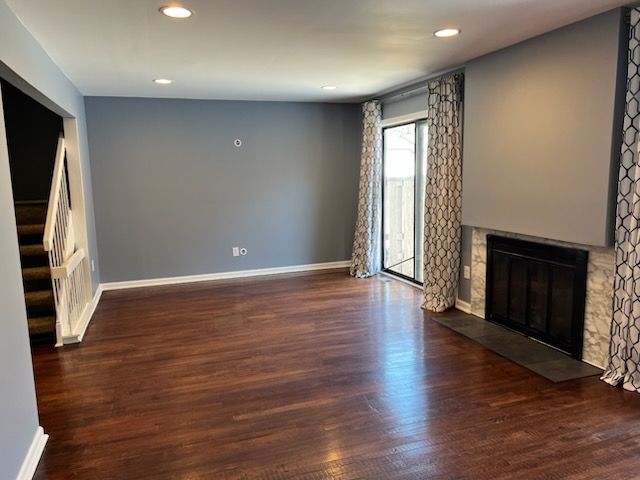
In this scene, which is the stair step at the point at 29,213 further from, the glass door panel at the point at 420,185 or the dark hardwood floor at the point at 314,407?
the glass door panel at the point at 420,185

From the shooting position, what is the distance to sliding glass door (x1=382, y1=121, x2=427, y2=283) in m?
5.53

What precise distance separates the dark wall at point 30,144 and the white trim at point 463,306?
480 cm

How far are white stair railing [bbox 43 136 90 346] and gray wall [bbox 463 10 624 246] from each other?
3653mm

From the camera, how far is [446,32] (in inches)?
125

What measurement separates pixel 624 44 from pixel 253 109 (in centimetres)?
439

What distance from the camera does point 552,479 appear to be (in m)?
2.13

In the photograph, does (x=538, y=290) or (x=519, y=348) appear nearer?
(x=519, y=348)

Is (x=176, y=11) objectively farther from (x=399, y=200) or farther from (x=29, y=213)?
(x=399, y=200)

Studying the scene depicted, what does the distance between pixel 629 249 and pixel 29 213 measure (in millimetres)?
5372

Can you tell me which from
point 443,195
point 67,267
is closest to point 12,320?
point 67,267

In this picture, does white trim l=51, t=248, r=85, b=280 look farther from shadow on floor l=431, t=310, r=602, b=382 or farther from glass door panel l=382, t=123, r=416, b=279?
glass door panel l=382, t=123, r=416, b=279

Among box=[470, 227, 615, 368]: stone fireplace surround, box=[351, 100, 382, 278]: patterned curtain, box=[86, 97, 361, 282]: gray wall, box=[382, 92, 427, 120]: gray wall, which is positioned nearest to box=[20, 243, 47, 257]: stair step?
box=[86, 97, 361, 282]: gray wall

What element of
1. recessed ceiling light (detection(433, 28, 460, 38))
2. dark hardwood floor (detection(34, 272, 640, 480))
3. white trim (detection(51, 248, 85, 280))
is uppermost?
recessed ceiling light (detection(433, 28, 460, 38))

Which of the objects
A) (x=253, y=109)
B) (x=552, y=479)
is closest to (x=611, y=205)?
(x=552, y=479)
